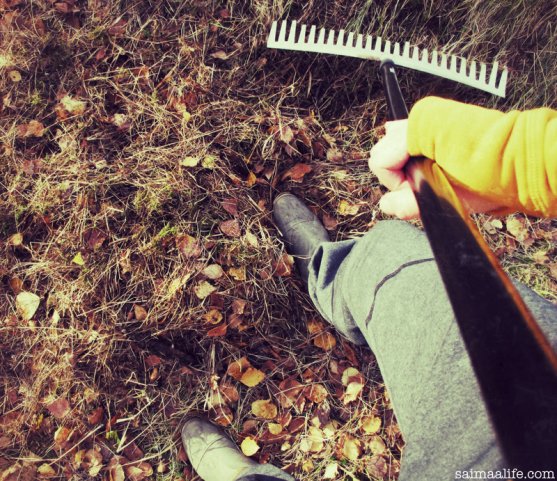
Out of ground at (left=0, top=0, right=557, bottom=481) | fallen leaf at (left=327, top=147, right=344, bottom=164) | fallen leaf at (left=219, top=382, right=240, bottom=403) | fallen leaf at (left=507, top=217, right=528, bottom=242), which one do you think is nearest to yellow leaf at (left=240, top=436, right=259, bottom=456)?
ground at (left=0, top=0, right=557, bottom=481)

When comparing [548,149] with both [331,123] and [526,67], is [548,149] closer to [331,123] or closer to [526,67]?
[331,123]

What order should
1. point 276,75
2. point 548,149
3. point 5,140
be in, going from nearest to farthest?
point 548,149 < point 5,140 < point 276,75

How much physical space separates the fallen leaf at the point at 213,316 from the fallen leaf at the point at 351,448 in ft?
2.45

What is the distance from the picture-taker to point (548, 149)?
3.03 ft

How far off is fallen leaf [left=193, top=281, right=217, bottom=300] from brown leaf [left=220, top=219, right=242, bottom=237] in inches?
9.3

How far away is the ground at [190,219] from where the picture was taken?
177cm

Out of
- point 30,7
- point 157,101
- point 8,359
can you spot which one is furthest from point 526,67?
point 8,359

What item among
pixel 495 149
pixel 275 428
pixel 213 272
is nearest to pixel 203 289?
pixel 213 272

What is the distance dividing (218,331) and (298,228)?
56 cm

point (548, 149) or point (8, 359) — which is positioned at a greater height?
point (548, 149)

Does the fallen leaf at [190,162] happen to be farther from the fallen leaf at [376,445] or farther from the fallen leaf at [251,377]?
the fallen leaf at [376,445]

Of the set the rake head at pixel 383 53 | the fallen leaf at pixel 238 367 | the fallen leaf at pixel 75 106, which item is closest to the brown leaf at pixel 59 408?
the fallen leaf at pixel 238 367

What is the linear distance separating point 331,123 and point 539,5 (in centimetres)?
104

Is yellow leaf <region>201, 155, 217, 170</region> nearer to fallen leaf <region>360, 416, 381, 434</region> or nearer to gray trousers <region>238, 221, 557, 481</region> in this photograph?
gray trousers <region>238, 221, 557, 481</region>
